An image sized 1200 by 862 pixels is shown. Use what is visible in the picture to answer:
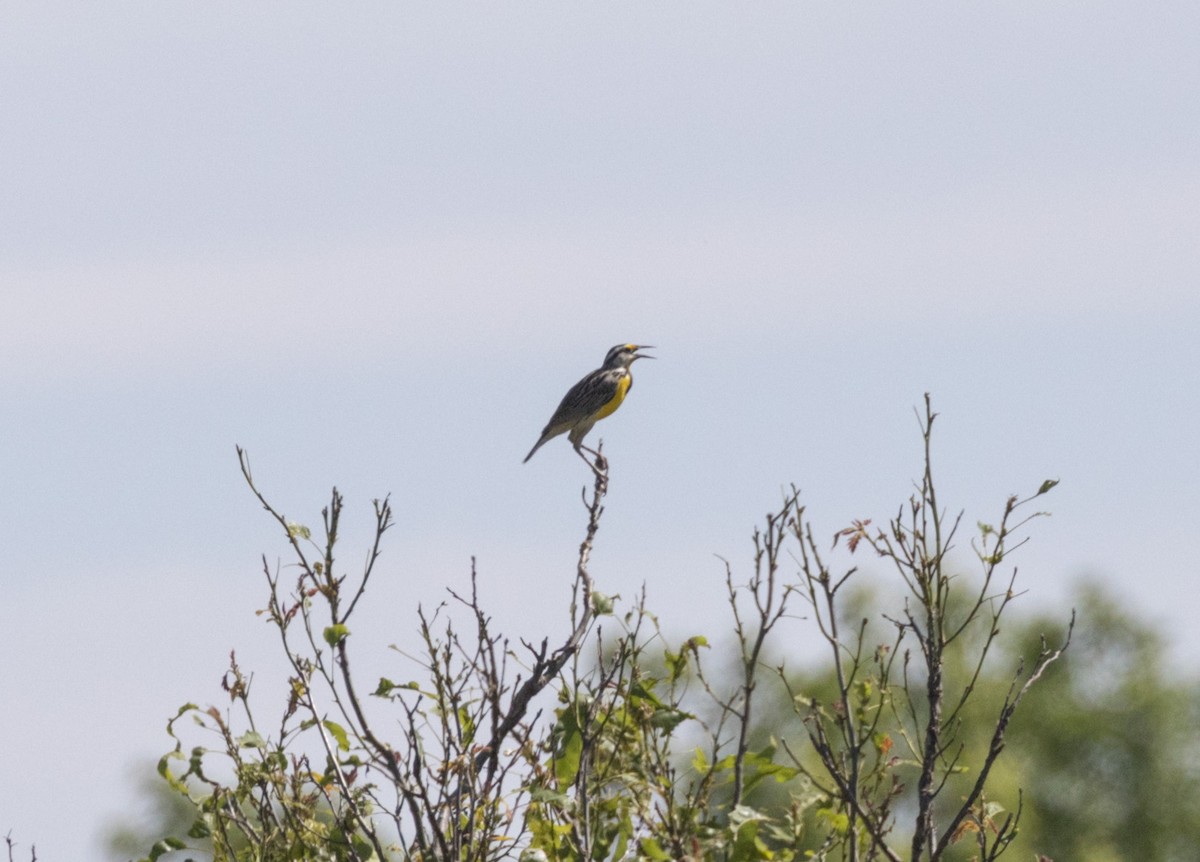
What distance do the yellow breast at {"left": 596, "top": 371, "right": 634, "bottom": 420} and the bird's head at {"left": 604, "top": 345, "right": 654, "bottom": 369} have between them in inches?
18.5

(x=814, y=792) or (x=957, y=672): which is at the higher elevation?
(x=957, y=672)

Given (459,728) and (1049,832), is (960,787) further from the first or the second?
(459,728)

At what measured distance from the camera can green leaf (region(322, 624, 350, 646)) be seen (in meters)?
5.82

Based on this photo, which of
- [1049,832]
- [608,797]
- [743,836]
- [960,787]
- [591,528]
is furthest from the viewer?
[1049,832]

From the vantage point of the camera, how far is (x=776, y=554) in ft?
20.4

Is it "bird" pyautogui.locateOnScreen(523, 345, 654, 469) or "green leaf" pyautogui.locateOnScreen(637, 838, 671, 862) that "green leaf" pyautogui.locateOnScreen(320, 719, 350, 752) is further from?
"bird" pyautogui.locateOnScreen(523, 345, 654, 469)

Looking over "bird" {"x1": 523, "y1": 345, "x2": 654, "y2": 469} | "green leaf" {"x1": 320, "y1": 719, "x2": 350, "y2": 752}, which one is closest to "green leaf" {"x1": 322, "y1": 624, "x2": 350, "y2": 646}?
"green leaf" {"x1": 320, "y1": 719, "x2": 350, "y2": 752}

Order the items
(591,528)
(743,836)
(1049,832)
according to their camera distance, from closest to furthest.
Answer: (743,836) → (591,528) → (1049,832)

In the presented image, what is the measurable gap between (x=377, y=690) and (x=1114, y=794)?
71778 millimetres

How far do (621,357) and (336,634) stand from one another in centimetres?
1192

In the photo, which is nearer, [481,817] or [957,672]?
[481,817]

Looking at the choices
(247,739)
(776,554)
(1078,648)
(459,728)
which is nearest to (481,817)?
(459,728)

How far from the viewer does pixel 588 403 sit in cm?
1633

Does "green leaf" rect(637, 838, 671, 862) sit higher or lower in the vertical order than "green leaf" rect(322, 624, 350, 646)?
lower
